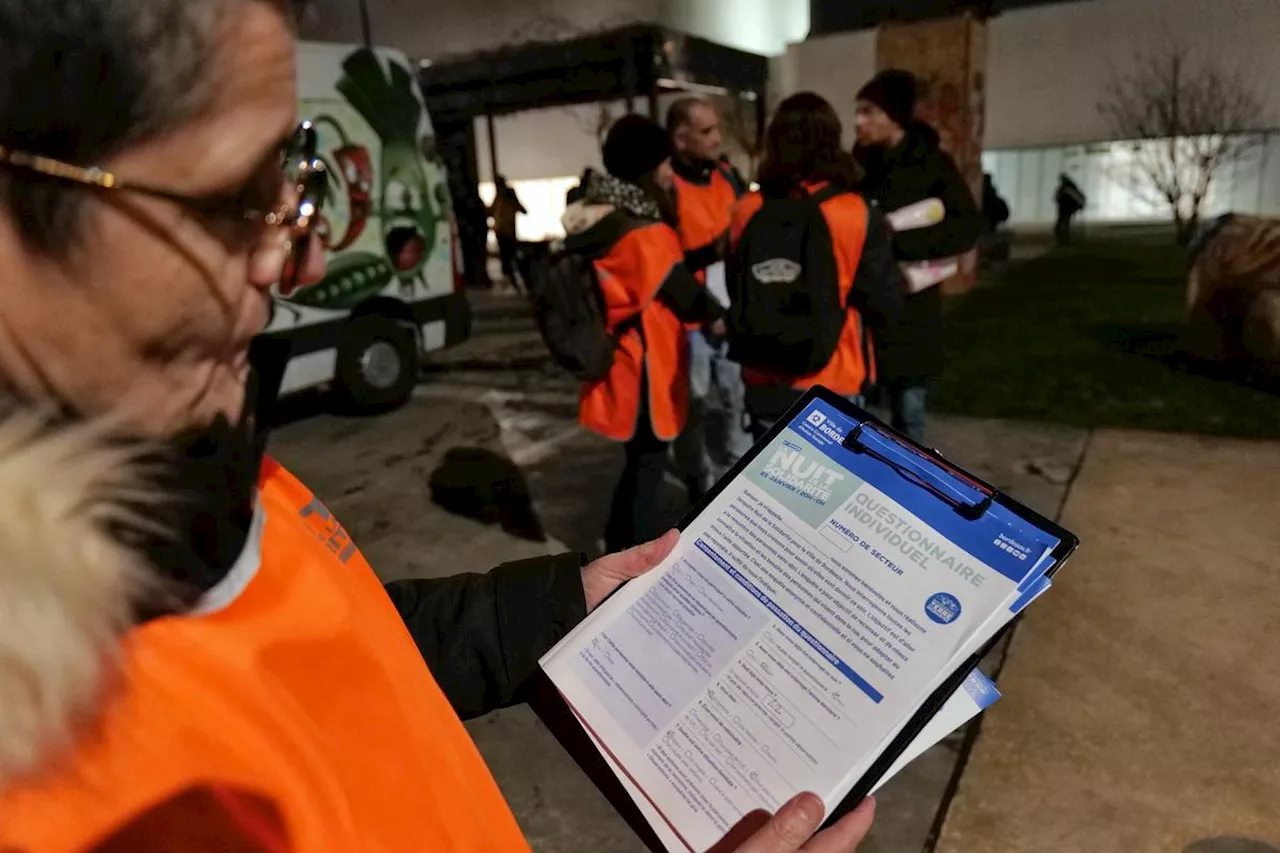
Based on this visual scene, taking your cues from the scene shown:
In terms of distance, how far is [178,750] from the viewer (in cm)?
70

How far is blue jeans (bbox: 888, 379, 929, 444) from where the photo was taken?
12.9 ft

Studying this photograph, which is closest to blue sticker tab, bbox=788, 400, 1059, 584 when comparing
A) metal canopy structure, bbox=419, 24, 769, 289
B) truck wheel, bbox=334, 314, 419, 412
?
truck wheel, bbox=334, 314, 419, 412

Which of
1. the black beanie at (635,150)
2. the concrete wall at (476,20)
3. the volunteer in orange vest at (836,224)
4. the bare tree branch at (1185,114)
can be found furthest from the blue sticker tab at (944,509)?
the bare tree branch at (1185,114)

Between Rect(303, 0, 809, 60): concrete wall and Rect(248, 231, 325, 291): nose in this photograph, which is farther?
Rect(303, 0, 809, 60): concrete wall

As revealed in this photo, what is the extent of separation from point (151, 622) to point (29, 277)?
284 mm

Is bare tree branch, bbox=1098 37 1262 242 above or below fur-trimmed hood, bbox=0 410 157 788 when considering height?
above

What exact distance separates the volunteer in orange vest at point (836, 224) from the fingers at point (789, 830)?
7.17 feet

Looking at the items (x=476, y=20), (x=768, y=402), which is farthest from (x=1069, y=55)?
(x=768, y=402)

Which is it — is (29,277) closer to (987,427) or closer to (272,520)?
(272,520)

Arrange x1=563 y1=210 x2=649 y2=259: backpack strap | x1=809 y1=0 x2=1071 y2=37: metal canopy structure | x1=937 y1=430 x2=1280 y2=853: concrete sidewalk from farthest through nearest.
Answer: x1=809 y1=0 x2=1071 y2=37: metal canopy structure
x1=563 y1=210 x2=649 y2=259: backpack strap
x1=937 y1=430 x2=1280 y2=853: concrete sidewalk

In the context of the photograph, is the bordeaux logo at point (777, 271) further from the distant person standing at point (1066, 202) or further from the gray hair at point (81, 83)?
the distant person standing at point (1066, 202)

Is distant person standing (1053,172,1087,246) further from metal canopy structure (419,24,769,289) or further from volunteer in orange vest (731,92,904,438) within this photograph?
volunteer in orange vest (731,92,904,438)

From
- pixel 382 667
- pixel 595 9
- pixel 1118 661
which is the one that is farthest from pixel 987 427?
pixel 595 9

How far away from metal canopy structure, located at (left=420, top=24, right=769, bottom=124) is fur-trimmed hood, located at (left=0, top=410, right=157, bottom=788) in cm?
1157
